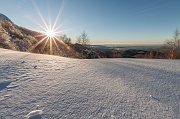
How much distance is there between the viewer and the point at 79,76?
2553 mm

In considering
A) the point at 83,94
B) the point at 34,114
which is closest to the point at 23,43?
the point at 83,94

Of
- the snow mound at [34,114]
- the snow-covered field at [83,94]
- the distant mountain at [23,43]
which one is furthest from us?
the distant mountain at [23,43]

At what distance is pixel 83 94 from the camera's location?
1911 mm

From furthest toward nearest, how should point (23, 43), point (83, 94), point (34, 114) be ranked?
1. point (23, 43)
2. point (83, 94)
3. point (34, 114)

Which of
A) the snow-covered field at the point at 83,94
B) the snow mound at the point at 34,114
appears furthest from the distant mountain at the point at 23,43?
the snow mound at the point at 34,114

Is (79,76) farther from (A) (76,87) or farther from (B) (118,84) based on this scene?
(B) (118,84)

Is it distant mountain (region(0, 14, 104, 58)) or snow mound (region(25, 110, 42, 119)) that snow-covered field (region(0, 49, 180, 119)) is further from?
distant mountain (region(0, 14, 104, 58))

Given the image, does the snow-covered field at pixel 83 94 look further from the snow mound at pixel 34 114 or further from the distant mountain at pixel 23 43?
the distant mountain at pixel 23 43

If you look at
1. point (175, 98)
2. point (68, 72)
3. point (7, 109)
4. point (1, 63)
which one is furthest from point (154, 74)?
point (1, 63)

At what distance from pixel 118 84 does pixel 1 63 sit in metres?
2.47

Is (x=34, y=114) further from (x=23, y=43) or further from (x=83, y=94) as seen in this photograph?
(x=23, y=43)

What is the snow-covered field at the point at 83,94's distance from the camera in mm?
1516

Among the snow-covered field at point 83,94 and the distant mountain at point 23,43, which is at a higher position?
the distant mountain at point 23,43

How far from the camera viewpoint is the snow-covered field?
1.52m
